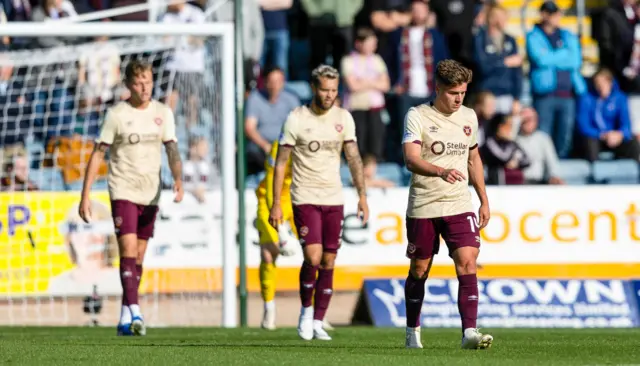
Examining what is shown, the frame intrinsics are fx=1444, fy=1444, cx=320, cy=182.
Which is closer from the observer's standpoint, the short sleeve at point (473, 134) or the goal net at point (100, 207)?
the short sleeve at point (473, 134)

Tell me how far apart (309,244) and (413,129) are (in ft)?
8.43

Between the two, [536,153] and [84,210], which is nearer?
[84,210]

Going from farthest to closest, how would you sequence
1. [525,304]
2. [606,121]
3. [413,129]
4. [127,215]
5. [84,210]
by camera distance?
[606,121] → [525,304] → [127,215] → [84,210] → [413,129]

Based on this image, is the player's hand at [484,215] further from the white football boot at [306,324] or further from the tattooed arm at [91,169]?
the tattooed arm at [91,169]

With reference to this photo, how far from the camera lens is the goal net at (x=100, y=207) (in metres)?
15.9

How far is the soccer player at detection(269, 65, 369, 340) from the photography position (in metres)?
12.1

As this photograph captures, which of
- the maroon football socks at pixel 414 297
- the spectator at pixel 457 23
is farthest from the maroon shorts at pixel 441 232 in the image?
the spectator at pixel 457 23

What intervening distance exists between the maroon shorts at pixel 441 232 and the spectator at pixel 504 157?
7.99 metres

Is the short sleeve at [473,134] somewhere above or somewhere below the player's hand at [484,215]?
above

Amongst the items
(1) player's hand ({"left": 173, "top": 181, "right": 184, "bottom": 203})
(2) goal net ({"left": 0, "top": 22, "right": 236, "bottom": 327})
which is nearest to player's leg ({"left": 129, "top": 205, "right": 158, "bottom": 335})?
(1) player's hand ({"left": 173, "top": 181, "right": 184, "bottom": 203})

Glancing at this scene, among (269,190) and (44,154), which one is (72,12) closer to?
(44,154)

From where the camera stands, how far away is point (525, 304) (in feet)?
52.6

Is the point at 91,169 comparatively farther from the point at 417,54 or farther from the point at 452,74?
the point at 417,54

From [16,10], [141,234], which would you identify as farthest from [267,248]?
[16,10]
